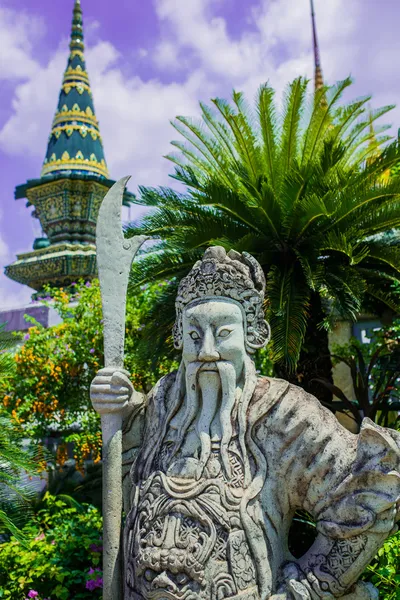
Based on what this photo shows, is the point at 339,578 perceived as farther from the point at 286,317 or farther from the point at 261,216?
the point at 261,216

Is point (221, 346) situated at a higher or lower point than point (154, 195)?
lower

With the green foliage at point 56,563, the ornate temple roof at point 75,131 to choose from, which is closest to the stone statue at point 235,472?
the green foliage at point 56,563

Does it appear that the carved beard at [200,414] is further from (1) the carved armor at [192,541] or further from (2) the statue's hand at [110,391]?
(2) the statue's hand at [110,391]

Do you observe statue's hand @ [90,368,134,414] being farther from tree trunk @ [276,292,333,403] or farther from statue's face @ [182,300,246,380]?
tree trunk @ [276,292,333,403]

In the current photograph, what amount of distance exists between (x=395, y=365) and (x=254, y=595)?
18.4 feet

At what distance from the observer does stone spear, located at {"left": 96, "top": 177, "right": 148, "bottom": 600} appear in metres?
3.47

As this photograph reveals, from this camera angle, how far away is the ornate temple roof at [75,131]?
1741 centimetres

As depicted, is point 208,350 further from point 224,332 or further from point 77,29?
point 77,29

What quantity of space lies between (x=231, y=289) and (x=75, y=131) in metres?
15.4

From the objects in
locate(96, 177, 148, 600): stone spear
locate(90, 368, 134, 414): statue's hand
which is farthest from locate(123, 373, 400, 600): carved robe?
locate(90, 368, 134, 414): statue's hand

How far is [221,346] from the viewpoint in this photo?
3.44m

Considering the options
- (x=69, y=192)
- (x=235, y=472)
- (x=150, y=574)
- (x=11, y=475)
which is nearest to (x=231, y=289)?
(x=235, y=472)

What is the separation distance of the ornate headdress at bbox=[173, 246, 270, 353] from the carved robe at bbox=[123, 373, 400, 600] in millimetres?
358

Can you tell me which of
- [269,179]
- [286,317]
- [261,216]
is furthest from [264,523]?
[269,179]
